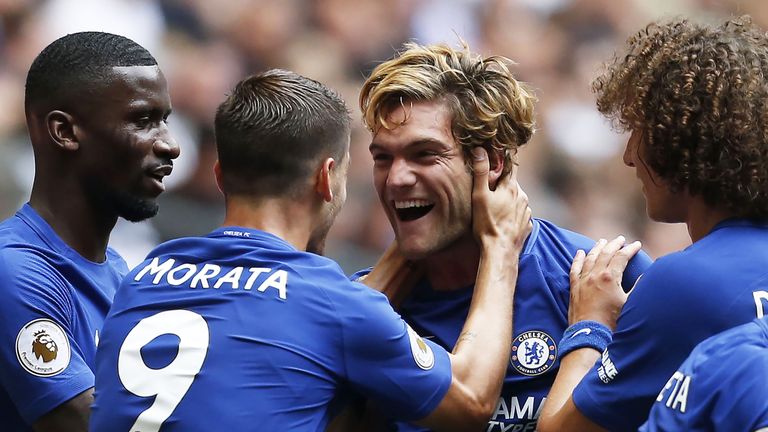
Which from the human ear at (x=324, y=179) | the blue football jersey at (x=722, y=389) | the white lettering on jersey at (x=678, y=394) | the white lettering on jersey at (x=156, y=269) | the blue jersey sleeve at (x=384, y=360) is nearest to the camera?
the blue football jersey at (x=722, y=389)

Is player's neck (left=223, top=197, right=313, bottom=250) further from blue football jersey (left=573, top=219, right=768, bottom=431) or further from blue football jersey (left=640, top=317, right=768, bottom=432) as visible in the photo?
blue football jersey (left=640, top=317, right=768, bottom=432)

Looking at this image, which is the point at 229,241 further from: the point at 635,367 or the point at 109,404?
the point at 635,367

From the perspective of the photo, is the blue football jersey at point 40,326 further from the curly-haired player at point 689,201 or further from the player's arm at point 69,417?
the curly-haired player at point 689,201

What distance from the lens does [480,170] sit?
139 inches

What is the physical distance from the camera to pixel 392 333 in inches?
113

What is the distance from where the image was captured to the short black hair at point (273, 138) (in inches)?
119

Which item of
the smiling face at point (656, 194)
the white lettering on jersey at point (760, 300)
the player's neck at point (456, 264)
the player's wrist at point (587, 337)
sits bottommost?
the player's wrist at point (587, 337)

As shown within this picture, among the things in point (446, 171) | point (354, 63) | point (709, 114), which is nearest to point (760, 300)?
point (709, 114)

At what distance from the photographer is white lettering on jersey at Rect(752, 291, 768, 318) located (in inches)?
98.3

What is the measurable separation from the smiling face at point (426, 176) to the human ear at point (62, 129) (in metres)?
0.94

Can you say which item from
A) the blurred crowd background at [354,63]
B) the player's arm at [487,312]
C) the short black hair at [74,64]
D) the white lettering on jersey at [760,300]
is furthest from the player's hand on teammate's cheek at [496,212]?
the blurred crowd background at [354,63]

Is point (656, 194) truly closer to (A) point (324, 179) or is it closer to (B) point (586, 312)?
(B) point (586, 312)

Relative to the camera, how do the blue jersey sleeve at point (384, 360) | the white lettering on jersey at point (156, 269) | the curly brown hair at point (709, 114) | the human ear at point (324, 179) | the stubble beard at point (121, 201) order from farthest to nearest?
the stubble beard at point (121, 201) < the human ear at point (324, 179) < the white lettering on jersey at point (156, 269) < the blue jersey sleeve at point (384, 360) < the curly brown hair at point (709, 114)

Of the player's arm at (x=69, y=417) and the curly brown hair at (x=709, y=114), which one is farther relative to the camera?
the player's arm at (x=69, y=417)
